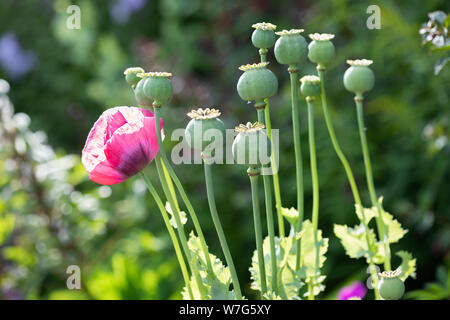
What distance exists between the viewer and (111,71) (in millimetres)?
1410

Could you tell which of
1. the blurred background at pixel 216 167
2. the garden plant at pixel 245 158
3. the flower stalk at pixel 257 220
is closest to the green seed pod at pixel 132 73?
the garden plant at pixel 245 158

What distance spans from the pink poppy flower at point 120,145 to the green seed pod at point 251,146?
7 cm

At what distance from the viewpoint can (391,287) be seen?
1.01 feet

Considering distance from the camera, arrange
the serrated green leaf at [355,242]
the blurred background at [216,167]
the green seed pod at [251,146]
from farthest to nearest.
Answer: the blurred background at [216,167]
the serrated green leaf at [355,242]
the green seed pod at [251,146]

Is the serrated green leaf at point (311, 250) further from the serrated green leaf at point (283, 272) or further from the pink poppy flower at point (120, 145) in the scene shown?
the pink poppy flower at point (120, 145)

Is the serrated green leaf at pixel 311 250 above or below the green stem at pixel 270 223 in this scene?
below

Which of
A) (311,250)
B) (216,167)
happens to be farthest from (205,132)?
(216,167)

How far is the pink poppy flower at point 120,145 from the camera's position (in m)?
0.33

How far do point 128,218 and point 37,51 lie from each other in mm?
1043

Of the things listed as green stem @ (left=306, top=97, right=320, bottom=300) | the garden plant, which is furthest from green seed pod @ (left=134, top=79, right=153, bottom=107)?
green stem @ (left=306, top=97, right=320, bottom=300)

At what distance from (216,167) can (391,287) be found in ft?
3.24

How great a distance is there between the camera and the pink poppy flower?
0.33 metres
